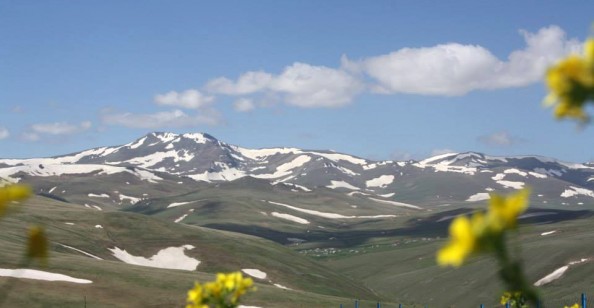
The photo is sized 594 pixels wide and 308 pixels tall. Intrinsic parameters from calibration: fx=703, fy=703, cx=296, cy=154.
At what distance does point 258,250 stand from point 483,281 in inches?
1810

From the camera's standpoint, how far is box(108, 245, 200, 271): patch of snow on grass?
11191cm

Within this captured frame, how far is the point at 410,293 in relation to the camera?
342 ft

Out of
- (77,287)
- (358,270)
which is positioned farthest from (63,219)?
(77,287)

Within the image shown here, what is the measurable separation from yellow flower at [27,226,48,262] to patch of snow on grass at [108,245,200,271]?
108631mm

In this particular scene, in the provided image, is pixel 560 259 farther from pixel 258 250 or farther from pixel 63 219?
pixel 63 219

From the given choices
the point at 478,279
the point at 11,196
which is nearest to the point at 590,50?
the point at 11,196

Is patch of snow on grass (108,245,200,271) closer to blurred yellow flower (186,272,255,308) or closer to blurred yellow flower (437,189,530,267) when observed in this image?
blurred yellow flower (186,272,255,308)

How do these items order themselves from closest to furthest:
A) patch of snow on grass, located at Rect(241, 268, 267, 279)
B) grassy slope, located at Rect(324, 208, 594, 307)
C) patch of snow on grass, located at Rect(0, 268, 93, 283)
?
patch of snow on grass, located at Rect(0, 268, 93, 283)
grassy slope, located at Rect(324, 208, 594, 307)
patch of snow on grass, located at Rect(241, 268, 267, 279)

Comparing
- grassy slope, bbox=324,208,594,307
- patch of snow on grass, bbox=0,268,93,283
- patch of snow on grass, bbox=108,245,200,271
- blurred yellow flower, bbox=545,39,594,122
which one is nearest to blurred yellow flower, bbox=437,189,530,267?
blurred yellow flower, bbox=545,39,594,122

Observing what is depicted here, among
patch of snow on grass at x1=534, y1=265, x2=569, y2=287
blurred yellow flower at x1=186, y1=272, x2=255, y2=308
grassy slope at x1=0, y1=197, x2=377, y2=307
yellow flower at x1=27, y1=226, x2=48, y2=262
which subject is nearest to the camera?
yellow flower at x1=27, y1=226, x2=48, y2=262

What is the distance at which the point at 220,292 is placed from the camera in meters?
6.00

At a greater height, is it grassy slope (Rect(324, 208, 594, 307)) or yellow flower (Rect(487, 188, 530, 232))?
grassy slope (Rect(324, 208, 594, 307))

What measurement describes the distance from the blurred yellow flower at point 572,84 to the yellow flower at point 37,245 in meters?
2.79

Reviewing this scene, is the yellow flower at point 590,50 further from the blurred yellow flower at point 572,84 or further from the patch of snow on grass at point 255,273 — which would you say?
the patch of snow on grass at point 255,273
